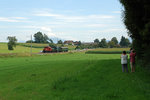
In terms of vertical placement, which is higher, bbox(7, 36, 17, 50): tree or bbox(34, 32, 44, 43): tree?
bbox(34, 32, 44, 43): tree

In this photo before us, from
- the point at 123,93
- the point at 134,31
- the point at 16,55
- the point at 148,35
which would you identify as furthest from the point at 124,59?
the point at 16,55

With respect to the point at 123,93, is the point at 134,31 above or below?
above

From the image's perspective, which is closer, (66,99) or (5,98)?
(66,99)

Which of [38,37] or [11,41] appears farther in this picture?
[38,37]

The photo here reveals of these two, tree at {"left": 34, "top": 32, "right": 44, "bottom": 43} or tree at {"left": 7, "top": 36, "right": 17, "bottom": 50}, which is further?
tree at {"left": 34, "top": 32, "right": 44, "bottom": 43}

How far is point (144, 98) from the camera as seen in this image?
24.8 feet

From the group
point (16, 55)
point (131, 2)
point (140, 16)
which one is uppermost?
point (131, 2)

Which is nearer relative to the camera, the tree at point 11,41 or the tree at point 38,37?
the tree at point 11,41

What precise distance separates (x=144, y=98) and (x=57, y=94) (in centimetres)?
381

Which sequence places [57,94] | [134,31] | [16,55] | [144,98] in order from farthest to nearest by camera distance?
[16,55]
[134,31]
[57,94]
[144,98]

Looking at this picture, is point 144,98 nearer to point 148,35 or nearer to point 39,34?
point 148,35

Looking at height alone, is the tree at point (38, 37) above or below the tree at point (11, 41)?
above

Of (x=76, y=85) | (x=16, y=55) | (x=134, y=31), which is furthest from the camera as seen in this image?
(x=16, y=55)

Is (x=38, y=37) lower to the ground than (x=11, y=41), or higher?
higher
